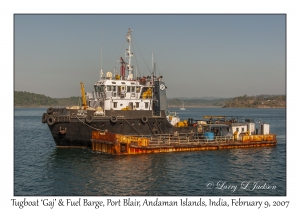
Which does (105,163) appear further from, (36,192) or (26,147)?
(26,147)

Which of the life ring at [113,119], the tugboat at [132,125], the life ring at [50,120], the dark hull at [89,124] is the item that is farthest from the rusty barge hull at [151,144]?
the life ring at [50,120]

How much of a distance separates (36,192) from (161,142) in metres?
13.4

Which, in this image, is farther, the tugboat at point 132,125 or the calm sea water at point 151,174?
the tugboat at point 132,125

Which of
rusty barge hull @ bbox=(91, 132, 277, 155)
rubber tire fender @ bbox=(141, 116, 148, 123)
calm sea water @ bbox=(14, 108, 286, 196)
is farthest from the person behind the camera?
rubber tire fender @ bbox=(141, 116, 148, 123)

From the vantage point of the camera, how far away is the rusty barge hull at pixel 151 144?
92.7ft

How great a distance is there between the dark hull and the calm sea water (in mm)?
1198

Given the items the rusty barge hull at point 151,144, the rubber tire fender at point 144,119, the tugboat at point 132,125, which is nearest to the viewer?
the rusty barge hull at point 151,144

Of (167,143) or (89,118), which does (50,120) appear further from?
(167,143)

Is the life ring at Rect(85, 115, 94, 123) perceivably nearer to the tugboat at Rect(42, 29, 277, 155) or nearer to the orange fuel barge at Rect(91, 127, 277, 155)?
the tugboat at Rect(42, 29, 277, 155)

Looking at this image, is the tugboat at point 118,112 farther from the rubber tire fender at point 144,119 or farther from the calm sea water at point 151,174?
the calm sea water at point 151,174

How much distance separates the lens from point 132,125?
31312mm

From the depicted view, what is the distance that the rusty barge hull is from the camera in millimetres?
28250

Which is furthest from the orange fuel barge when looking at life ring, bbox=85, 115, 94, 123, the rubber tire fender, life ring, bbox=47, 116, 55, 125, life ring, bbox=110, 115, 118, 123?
life ring, bbox=47, 116, 55, 125
